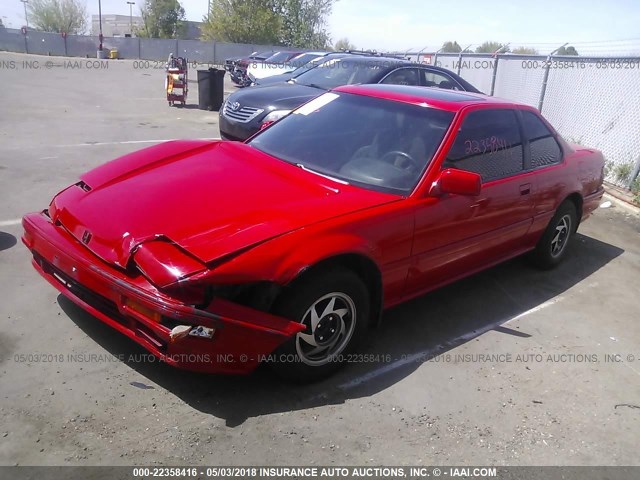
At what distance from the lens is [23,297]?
375cm

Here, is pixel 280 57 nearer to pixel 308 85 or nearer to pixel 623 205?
pixel 308 85

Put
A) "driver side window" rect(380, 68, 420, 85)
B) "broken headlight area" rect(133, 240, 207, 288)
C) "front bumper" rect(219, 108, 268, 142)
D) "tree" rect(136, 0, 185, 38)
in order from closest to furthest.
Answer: "broken headlight area" rect(133, 240, 207, 288)
"front bumper" rect(219, 108, 268, 142)
"driver side window" rect(380, 68, 420, 85)
"tree" rect(136, 0, 185, 38)

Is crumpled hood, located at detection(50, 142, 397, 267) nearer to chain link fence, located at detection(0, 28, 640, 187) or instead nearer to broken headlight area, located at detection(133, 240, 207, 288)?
broken headlight area, located at detection(133, 240, 207, 288)

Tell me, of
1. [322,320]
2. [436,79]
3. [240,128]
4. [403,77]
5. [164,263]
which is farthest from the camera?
[436,79]

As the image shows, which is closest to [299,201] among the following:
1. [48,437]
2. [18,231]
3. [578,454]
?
[48,437]

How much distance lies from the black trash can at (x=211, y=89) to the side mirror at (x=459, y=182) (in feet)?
36.6

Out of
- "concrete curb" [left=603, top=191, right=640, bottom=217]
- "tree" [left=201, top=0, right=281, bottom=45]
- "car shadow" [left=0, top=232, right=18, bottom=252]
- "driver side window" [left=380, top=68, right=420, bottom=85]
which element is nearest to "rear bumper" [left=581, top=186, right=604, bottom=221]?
"concrete curb" [left=603, top=191, right=640, bottom=217]

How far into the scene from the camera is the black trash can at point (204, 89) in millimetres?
13477

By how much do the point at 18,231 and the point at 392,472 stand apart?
3962 mm

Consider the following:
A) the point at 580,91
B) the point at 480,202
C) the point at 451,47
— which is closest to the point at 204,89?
the point at 580,91

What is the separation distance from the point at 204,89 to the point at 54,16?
7985 cm

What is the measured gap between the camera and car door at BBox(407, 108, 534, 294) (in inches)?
141

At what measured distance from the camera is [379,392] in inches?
125

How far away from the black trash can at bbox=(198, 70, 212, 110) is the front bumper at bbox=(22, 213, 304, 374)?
11.3 m
